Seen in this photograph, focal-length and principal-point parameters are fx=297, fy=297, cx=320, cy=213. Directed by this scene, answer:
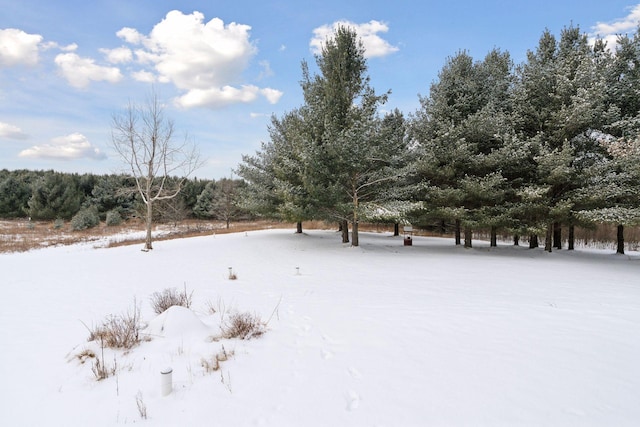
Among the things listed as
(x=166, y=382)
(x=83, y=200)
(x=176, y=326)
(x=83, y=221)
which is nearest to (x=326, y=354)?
(x=166, y=382)

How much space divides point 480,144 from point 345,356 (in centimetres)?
1298

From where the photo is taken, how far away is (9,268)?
11055mm

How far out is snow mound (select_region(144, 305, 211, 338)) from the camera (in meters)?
4.44

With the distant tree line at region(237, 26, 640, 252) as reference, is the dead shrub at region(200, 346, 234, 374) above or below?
below

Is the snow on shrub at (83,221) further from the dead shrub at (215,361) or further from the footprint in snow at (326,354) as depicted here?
the footprint in snow at (326,354)

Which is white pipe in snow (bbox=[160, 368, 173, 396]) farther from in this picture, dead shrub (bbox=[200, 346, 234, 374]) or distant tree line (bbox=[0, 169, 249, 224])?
distant tree line (bbox=[0, 169, 249, 224])

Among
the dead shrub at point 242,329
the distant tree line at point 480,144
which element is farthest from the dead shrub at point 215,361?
the distant tree line at point 480,144

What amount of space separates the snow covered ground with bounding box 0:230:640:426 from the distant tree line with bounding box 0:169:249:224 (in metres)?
26.6

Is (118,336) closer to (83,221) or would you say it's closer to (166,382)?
(166,382)

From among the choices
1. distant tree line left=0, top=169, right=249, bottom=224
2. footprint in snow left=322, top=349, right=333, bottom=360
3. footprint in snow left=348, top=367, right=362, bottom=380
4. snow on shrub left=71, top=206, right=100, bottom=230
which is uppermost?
distant tree line left=0, top=169, right=249, bottom=224

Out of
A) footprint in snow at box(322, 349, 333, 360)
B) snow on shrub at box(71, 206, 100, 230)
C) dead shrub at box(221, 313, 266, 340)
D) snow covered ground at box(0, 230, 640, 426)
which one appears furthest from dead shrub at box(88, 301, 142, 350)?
snow on shrub at box(71, 206, 100, 230)

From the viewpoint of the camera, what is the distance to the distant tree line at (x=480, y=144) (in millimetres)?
11820

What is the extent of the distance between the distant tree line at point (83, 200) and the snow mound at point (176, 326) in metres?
27.7

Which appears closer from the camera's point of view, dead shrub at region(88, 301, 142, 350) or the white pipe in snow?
the white pipe in snow
